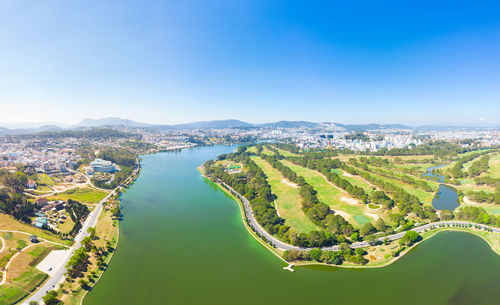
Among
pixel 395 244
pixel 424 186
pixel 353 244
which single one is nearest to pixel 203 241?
pixel 353 244

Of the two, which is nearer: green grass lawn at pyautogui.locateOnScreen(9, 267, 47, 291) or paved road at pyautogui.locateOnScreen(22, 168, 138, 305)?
paved road at pyautogui.locateOnScreen(22, 168, 138, 305)

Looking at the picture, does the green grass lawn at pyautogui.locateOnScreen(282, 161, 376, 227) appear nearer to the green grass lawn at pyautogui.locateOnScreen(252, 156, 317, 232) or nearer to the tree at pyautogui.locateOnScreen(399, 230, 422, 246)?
the green grass lawn at pyautogui.locateOnScreen(252, 156, 317, 232)

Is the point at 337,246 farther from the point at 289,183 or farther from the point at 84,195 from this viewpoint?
the point at 84,195

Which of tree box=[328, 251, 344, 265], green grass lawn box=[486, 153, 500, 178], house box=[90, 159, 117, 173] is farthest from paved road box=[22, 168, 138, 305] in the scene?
green grass lawn box=[486, 153, 500, 178]

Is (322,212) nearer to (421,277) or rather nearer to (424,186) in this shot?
(421,277)

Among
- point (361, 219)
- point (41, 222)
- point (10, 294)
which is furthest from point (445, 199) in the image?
point (41, 222)

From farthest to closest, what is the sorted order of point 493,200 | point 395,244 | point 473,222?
1. point 493,200
2. point 473,222
3. point 395,244
